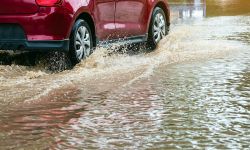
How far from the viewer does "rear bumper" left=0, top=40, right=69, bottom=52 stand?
7.59 meters

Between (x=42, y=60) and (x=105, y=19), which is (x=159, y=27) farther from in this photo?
(x=42, y=60)

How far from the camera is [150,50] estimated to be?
1032 cm

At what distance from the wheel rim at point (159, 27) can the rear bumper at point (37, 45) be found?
307cm

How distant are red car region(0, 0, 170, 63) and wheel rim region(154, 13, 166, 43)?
5.08ft

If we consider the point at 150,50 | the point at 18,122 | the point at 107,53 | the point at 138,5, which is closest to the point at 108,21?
the point at 107,53

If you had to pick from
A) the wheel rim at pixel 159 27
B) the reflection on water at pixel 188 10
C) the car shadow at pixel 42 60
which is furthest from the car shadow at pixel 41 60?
the reflection on water at pixel 188 10

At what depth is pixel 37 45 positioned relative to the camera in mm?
7586

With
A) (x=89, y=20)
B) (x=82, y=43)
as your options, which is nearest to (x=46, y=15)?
(x=82, y=43)

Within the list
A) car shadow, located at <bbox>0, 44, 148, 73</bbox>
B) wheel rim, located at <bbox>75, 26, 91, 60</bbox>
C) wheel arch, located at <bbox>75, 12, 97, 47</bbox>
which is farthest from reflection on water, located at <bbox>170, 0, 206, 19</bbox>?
wheel rim, located at <bbox>75, 26, 91, 60</bbox>

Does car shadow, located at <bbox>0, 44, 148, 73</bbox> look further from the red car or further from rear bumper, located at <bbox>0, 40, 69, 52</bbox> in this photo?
rear bumper, located at <bbox>0, 40, 69, 52</bbox>

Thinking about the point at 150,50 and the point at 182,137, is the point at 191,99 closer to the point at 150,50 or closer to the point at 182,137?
the point at 182,137

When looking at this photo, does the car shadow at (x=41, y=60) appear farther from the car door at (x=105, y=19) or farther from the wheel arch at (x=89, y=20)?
the car door at (x=105, y=19)

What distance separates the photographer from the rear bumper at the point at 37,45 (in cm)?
759

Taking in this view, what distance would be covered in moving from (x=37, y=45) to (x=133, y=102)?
7.00ft
